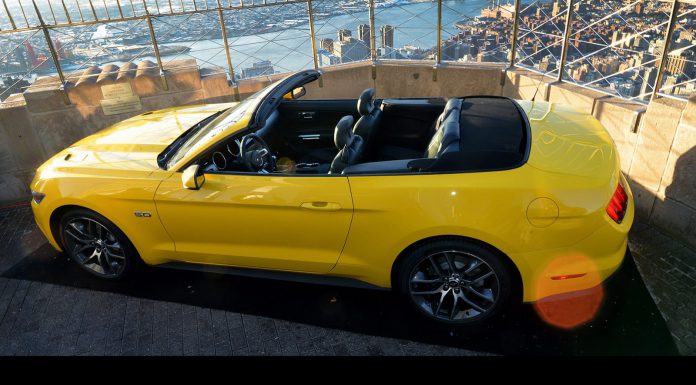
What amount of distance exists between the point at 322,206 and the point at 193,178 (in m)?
0.93

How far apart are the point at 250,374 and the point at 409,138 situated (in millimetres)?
2456

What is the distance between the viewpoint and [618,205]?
9.74 ft

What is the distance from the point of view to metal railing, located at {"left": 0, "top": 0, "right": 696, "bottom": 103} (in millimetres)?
5148

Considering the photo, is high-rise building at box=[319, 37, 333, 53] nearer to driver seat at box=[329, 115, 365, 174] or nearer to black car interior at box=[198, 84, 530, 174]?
black car interior at box=[198, 84, 530, 174]

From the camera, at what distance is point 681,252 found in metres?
3.95

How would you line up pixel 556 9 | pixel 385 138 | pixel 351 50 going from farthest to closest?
pixel 351 50 < pixel 556 9 < pixel 385 138

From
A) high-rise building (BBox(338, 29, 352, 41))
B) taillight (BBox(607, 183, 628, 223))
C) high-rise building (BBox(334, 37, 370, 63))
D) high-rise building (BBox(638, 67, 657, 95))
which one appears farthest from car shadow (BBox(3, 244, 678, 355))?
high-rise building (BBox(338, 29, 352, 41))

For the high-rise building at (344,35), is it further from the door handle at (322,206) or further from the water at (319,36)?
the door handle at (322,206)

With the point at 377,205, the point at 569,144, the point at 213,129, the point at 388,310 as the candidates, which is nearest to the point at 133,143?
the point at 213,129

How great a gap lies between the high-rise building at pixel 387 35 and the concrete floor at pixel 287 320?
4076mm

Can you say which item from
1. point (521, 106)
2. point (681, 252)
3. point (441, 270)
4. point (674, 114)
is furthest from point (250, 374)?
point (674, 114)

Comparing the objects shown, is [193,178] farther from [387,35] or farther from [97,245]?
[387,35]

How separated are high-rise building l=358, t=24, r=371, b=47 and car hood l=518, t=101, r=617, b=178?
3606mm

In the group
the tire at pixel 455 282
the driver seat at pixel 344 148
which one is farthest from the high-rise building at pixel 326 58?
the tire at pixel 455 282
